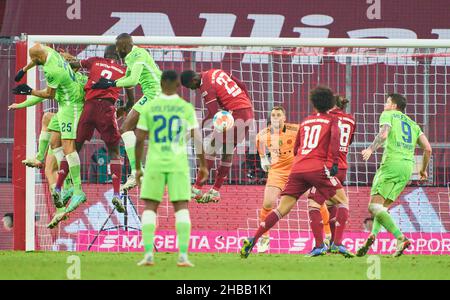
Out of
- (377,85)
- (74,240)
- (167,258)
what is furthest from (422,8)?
(167,258)

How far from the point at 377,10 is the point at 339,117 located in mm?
8214

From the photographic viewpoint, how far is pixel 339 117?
1533cm

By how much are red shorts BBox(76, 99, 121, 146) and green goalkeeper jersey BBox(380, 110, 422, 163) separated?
146 inches

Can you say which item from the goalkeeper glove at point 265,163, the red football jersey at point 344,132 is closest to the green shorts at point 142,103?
the goalkeeper glove at point 265,163

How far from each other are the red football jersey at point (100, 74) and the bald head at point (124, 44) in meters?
0.45

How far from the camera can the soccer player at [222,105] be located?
15.0m

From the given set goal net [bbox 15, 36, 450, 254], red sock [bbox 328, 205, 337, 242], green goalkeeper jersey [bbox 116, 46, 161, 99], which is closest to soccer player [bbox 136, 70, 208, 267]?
green goalkeeper jersey [bbox 116, 46, 161, 99]

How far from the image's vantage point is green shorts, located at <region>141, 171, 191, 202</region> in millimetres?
11312

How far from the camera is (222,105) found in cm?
1541

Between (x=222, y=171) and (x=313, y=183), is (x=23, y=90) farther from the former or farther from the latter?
(x=313, y=183)

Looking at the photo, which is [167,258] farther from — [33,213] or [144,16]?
[144,16]

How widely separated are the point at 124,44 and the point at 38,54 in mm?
1170

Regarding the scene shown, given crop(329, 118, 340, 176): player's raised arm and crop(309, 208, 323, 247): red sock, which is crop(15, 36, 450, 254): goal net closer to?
crop(309, 208, 323, 247): red sock

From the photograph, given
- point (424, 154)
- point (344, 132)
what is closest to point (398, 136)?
point (424, 154)
